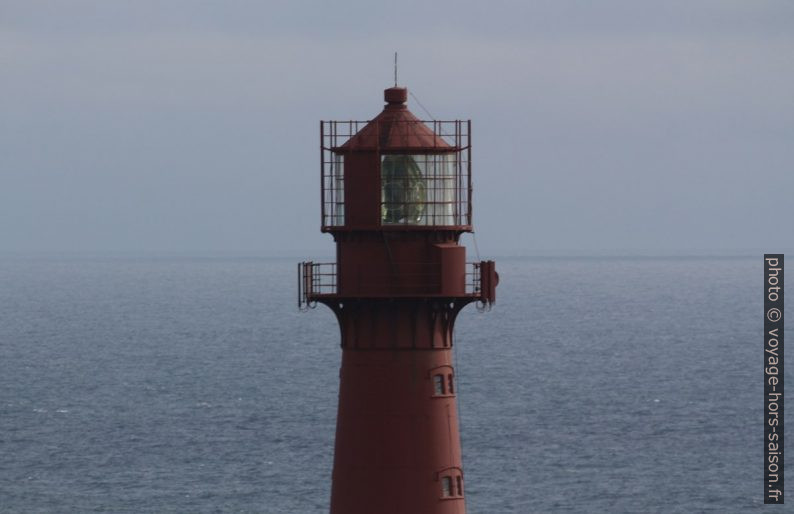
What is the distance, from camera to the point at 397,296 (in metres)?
25.3

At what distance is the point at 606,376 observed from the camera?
146 metres

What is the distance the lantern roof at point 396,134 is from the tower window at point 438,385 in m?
3.17

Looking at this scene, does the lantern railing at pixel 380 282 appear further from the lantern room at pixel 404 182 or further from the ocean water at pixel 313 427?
the ocean water at pixel 313 427

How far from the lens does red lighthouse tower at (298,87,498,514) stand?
83.3ft

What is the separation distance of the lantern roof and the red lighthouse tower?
0.07 feet

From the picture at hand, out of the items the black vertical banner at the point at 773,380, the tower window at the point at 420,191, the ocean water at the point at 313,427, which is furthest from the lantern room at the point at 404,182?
the ocean water at the point at 313,427

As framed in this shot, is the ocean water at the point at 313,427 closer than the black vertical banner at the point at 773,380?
No

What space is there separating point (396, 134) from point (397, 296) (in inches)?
89.2

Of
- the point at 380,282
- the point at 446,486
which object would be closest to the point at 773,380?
the point at 446,486

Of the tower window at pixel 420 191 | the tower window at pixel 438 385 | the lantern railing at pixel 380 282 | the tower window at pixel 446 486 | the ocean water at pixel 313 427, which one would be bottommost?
the ocean water at pixel 313 427

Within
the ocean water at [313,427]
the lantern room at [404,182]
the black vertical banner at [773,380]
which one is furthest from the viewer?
the ocean water at [313,427]

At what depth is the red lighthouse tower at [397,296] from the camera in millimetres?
25391

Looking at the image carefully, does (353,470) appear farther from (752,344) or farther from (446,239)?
(752,344)

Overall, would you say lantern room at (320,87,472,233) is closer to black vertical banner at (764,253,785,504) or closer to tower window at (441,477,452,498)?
tower window at (441,477,452,498)
